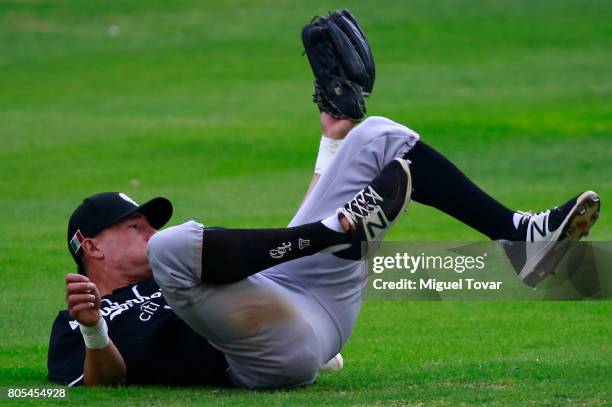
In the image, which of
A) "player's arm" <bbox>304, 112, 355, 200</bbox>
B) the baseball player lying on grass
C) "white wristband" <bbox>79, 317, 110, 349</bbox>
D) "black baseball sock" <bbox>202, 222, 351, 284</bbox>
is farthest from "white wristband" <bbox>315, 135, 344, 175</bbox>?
"white wristband" <bbox>79, 317, 110, 349</bbox>

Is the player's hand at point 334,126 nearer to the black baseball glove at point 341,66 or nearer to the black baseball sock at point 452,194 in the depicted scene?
the black baseball glove at point 341,66

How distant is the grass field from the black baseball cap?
28.8 inches

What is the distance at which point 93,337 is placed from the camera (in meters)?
5.74

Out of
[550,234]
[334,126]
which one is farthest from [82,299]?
[550,234]

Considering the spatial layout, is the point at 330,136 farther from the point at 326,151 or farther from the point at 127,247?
the point at 127,247

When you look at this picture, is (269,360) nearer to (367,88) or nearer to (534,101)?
(367,88)

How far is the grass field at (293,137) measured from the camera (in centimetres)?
667

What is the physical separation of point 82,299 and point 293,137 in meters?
14.3

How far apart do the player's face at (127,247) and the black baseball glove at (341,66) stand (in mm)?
1133

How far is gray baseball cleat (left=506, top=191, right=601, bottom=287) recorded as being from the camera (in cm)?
605

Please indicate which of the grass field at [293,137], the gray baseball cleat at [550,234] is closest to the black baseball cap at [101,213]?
the grass field at [293,137]

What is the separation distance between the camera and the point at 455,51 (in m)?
28.3

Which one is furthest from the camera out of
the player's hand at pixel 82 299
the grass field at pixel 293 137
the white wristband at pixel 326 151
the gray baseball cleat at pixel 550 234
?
the white wristband at pixel 326 151

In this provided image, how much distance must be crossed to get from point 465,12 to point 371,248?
89.3 feet
